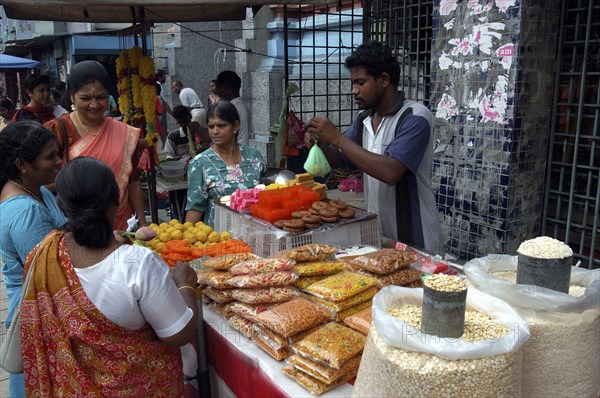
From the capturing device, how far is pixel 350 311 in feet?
5.96

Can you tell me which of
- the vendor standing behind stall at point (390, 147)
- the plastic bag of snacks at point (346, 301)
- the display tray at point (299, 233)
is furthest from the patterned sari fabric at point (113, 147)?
the plastic bag of snacks at point (346, 301)

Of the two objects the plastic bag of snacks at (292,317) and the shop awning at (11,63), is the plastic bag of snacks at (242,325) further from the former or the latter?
the shop awning at (11,63)

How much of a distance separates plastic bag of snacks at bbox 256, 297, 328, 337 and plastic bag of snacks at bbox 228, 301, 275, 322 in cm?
5

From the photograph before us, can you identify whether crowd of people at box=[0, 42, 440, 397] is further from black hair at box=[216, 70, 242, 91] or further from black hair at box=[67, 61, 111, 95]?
black hair at box=[216, 70, 242, 91]

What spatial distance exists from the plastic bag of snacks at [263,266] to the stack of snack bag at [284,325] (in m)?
0.21

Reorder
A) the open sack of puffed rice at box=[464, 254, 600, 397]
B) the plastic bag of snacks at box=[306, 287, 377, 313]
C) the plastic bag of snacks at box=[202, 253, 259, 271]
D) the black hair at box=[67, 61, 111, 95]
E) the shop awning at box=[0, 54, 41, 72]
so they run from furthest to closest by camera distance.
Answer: the shop awning at box=[0, 54, 41, 72] → the black hair at box=[67, 61, 111, 95] → the plastic bag of snacks at box=[202, 253, 259, 271] → the plastic bag of snacks at box=[306, 287, 377, 313] → the open sack of puffed rice at box=[464, 254, 600, 397]

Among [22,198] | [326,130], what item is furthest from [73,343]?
[326,130]

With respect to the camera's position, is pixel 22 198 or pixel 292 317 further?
pixel 22 198

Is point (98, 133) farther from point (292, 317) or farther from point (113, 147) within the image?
point (292, 317)

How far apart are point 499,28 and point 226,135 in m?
2.33

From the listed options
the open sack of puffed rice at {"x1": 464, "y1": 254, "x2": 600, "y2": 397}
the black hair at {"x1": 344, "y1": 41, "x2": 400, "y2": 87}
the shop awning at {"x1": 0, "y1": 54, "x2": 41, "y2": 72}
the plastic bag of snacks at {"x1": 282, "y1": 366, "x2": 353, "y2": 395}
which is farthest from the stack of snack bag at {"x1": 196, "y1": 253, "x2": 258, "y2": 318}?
the shop awning at {"x1": 0, "y1": 54, "x2": 41, "y2": 72}

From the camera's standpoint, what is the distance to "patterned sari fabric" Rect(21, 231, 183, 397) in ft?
5.27

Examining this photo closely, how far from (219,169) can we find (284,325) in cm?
175

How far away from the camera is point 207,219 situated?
327 cm
